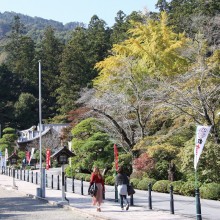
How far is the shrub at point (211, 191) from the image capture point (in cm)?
2020

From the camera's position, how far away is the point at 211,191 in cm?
2027

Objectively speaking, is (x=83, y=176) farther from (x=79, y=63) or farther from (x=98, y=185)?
(x=79, y=63)

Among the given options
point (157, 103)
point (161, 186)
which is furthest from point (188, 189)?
point (157, 103)

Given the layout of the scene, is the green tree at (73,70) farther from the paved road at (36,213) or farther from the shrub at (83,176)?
the paved road at (36,213)

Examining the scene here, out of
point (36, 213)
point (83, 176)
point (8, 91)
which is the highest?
point (8, 91)

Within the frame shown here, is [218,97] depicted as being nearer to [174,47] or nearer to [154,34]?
[174,47]

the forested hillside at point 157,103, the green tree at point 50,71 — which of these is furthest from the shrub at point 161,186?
the green tree at point 50,71

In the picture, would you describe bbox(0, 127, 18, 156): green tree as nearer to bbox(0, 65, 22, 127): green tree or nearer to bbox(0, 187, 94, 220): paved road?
bbox(0, 65, 22, 127): green tree

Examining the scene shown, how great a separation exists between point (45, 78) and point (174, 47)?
52.6m

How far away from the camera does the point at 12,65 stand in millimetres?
92125

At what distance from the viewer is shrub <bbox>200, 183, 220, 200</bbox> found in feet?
66.3

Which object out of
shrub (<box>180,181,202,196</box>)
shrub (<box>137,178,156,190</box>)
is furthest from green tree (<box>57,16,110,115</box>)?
shrub (<box>180,181,202,196</box>)

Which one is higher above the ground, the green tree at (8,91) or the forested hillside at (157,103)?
the green tree at (8,91)

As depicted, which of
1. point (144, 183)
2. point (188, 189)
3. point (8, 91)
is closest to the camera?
point (188, 189)
